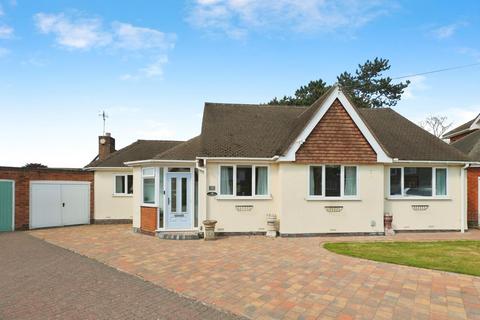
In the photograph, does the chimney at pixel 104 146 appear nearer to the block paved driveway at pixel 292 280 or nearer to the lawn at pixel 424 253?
the block paved driveway at pixel 292 280

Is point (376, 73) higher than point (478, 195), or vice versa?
point (376, 73)

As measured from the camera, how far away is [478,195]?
53.7 ft

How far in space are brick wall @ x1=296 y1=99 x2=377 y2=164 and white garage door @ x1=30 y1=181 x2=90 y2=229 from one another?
1273 cm

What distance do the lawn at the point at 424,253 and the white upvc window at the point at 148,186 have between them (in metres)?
7.76

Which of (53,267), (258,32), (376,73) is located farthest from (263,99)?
(53,267)

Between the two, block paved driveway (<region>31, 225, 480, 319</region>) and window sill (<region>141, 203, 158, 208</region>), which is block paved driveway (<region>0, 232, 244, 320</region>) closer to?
block paved driveway (<region>31, 225, 480, 319</region>)

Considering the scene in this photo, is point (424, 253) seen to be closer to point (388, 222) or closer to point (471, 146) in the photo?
point (388, 222)

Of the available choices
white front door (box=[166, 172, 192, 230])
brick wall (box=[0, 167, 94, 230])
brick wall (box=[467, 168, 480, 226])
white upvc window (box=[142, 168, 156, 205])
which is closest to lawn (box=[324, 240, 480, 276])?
brick wall (box=[467, 168, 480, 226])

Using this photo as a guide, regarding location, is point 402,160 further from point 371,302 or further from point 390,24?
point 371,302

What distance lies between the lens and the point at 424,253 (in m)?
9.87

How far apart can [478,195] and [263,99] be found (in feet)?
86.7

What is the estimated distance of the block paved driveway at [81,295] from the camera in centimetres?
546

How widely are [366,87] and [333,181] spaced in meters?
26.1

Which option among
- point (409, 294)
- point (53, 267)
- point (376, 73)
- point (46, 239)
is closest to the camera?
point (409, 294)
